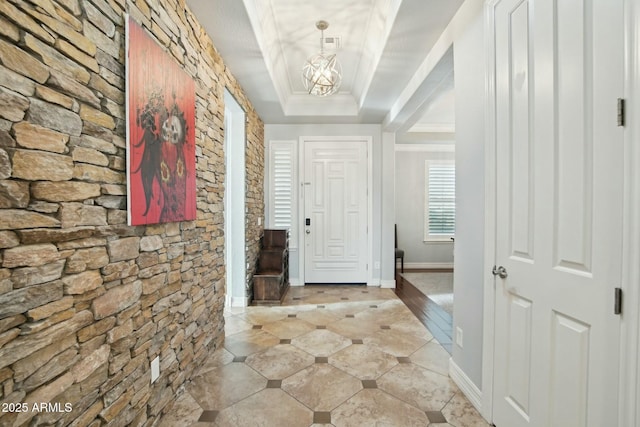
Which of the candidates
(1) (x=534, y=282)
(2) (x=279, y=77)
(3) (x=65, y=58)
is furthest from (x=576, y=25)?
(2) (x=279, y=77)

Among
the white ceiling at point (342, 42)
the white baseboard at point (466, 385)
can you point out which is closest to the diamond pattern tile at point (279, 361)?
the white baseboard at point (466, 385)

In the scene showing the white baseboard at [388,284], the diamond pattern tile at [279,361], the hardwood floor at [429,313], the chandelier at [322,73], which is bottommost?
the hardwood floor at [429,313]

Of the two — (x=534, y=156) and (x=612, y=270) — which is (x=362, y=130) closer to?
(x=534, y=156)

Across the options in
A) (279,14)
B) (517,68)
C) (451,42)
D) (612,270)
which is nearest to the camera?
(612,270)

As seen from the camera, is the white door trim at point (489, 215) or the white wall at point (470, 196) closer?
the white door trim at point (489, 215)

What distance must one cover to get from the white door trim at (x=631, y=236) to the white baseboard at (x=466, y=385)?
3.11ft

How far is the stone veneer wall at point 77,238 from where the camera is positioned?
3.00 feet

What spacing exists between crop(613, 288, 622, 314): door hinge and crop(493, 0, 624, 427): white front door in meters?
0.01

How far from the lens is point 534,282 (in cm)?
138

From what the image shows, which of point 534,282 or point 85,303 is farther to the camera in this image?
point 534,282

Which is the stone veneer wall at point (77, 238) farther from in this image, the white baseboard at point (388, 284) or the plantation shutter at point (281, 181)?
the white baseboard at point (388, 284)

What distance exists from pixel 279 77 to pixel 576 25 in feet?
9.69

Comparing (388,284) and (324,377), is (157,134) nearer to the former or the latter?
(324,377)

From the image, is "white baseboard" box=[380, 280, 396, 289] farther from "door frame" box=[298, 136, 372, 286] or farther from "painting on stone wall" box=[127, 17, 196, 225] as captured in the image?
"painting on stone wall" box=[127, 17, 196, 225]
